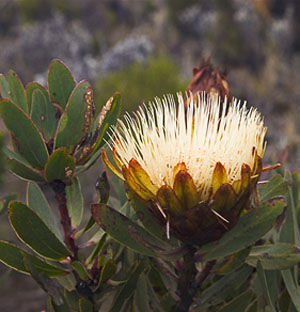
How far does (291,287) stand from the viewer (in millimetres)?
555

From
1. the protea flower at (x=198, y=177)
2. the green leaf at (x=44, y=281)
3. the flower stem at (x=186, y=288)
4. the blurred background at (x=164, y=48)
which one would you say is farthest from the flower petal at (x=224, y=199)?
the blurred background at (x=164, y=48)

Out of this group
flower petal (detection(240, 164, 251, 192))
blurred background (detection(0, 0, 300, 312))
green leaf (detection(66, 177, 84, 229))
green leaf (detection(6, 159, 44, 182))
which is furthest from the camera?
blurred background (detection(0, 0, 300, 312))

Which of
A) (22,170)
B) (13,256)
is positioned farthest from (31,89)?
(13,256)

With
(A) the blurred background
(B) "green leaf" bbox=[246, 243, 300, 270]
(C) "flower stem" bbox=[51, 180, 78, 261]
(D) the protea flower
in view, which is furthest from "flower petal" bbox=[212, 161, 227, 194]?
(A) the blurred background

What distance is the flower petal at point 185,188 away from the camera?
45cm

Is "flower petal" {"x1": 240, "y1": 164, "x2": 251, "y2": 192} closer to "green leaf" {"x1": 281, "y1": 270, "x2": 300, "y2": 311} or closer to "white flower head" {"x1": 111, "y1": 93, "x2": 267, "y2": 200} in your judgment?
"white flower head" {"x1": 111, "y1": 93, "x2": 267, "y2": 200}

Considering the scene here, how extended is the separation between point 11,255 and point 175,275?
20cm

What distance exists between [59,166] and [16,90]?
0.44ft

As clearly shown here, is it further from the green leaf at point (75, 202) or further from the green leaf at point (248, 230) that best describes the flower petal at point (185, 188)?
the green leaf at point (75, 202)

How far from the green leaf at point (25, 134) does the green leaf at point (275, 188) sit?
0.28 m

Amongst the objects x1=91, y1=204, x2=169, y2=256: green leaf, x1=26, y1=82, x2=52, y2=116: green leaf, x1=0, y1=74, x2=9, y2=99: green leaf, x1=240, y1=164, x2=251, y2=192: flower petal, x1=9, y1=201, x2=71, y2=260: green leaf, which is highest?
x1=26, y1=82, x2=52, y2=116: green leaf

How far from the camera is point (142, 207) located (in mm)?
512

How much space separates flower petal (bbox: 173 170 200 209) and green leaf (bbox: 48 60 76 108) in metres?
0.24

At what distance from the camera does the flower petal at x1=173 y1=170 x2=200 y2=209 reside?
45 cm
